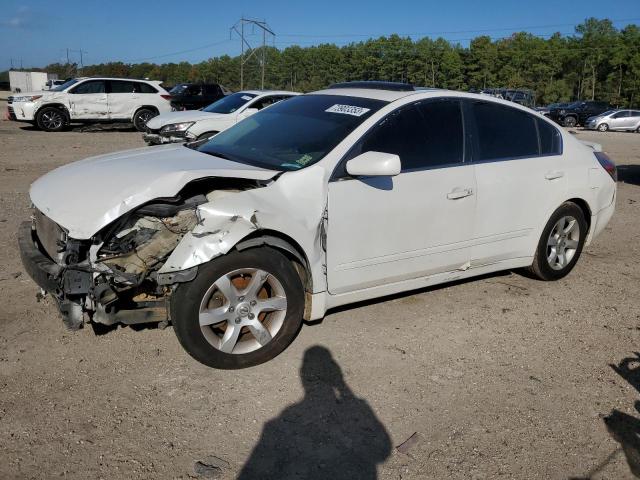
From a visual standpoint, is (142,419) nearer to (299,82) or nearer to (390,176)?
(390,176)

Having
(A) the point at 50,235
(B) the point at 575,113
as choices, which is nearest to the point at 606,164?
(A) the point at 50,235

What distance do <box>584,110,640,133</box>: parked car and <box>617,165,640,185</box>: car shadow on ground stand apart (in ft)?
67.8

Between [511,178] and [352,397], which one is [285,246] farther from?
[511,178]

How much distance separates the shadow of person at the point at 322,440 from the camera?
2719mm

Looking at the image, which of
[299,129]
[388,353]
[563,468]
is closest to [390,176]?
[299,129]

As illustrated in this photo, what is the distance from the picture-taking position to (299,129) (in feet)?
13.9

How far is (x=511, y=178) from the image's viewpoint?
4586 millimetres

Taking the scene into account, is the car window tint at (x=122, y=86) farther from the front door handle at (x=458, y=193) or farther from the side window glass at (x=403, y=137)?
the front door handle at (x=458, y=193)

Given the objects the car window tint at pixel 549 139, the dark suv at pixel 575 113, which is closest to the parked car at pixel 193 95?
the car window tint at pixel 549 139

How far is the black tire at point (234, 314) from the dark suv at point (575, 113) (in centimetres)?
3620

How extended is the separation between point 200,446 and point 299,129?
92.4 inches

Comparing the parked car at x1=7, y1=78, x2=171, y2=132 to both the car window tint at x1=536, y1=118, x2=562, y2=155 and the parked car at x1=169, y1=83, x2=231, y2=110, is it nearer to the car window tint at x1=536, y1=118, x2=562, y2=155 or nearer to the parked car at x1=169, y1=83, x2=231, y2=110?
the parked car at x1=169, y1=83, x2=231, y2=110

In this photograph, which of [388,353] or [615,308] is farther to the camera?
[615,308]

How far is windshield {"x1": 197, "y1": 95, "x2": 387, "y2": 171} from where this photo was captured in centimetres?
392
